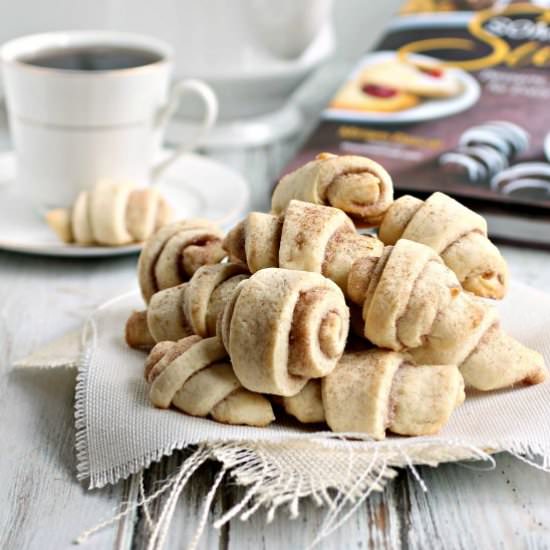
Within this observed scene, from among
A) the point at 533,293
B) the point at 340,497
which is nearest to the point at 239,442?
the point at 340,497

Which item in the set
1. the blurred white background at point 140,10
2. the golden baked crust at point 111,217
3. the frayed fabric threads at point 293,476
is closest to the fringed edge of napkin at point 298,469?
the frayed fabric threads at point 293,476

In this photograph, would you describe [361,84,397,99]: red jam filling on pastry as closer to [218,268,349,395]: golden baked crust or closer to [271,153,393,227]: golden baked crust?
[271,153,393,227]: golden baked crust

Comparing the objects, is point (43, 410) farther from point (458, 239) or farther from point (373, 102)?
point (373, 102)

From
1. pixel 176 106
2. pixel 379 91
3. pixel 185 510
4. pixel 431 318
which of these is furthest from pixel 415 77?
pixel 185 510

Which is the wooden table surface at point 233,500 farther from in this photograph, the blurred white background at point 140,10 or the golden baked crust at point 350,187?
the blurred white background at point 140,10

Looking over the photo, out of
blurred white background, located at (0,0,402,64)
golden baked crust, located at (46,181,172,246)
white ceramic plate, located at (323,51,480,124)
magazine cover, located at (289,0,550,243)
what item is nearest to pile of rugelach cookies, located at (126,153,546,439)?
golden baked crust, located at (46,181,172,246)

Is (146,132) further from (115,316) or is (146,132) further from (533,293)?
(533,293)
